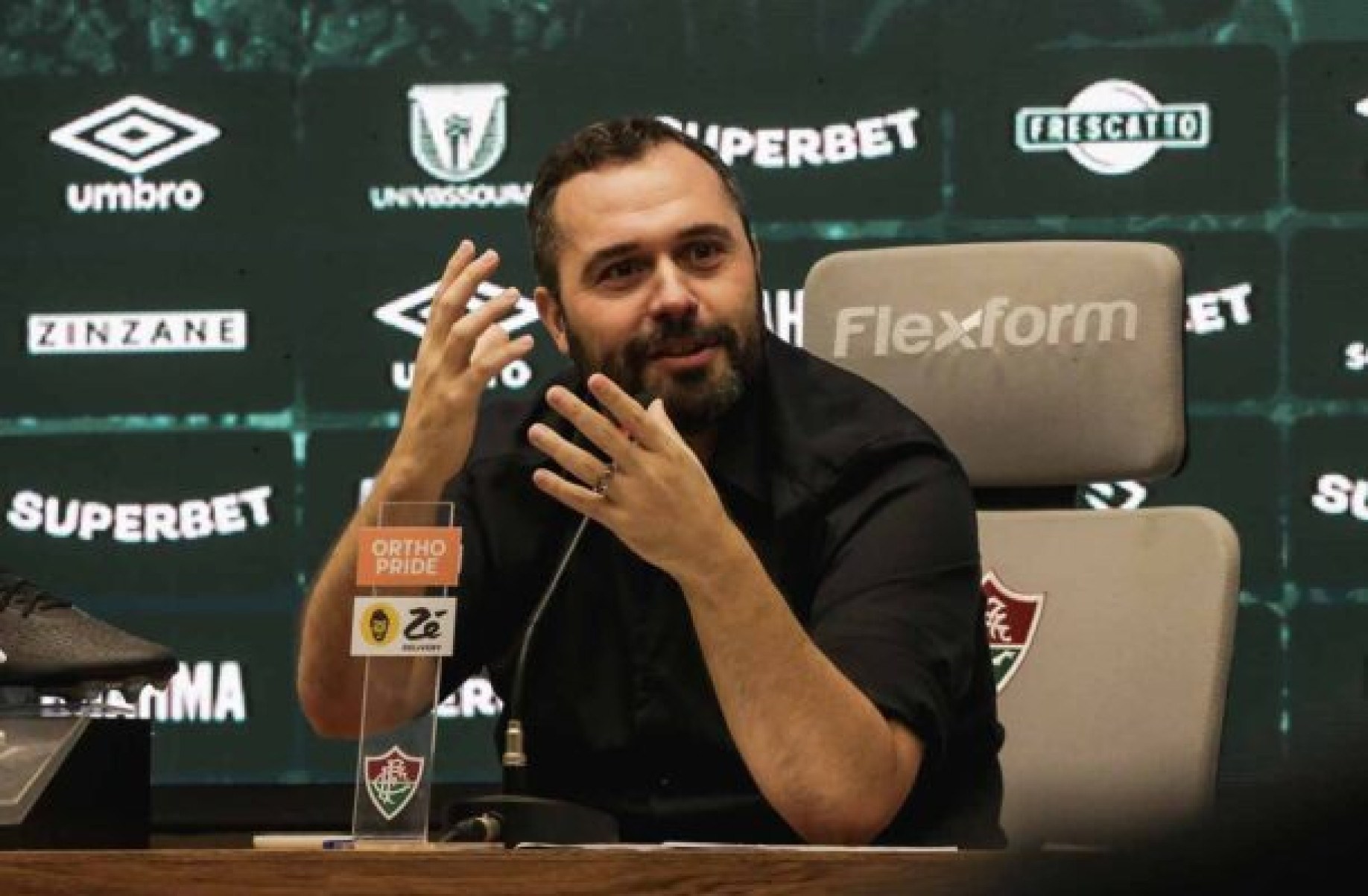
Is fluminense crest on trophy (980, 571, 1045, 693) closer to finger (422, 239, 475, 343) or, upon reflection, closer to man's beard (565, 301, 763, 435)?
man's beard (565, 301, 763, 435)

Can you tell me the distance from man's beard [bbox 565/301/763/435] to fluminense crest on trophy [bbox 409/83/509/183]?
4.86ft

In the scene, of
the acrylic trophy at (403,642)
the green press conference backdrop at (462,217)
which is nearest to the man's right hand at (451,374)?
the acrylic trophy at (403,642)

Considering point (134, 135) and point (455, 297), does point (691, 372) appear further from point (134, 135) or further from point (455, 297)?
point (134, 135)

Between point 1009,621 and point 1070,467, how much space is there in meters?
0.21

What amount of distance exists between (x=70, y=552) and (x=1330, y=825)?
3.34 meters

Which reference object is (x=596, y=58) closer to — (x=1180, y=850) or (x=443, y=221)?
(x=443, y=221)

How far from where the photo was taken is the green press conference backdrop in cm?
323

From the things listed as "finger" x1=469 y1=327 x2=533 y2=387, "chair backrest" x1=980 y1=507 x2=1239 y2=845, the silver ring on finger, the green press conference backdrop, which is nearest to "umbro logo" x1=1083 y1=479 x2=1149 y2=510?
the green press conference backdrop

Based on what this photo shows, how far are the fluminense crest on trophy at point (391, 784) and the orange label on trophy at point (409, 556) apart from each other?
0.13 metres

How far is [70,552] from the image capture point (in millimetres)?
3365

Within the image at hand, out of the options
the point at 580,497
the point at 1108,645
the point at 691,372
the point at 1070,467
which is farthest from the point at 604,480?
the point at 1108,645

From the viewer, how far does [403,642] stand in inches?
56.2

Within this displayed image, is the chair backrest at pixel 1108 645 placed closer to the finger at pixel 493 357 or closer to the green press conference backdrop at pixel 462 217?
the finger at pixel 493 357

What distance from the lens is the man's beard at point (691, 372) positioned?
1.91m
